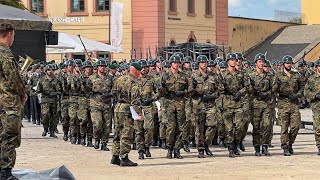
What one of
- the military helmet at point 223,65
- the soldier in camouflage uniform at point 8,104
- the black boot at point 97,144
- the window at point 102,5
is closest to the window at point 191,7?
the window at point 102,5

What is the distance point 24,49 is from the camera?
3234 cm

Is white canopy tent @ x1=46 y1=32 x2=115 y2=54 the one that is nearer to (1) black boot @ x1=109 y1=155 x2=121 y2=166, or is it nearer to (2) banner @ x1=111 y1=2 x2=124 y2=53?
(2) banner @ x1=111 y1=2 x2=124 y2=53

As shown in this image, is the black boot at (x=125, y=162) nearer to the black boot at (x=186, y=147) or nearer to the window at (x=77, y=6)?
the black boot at (x=186, y=147)

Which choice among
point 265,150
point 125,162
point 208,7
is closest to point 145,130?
point 125,162

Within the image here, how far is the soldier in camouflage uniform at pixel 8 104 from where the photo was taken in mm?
10977

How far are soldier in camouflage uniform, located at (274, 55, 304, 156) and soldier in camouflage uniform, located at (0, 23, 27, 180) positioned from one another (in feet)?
23.4

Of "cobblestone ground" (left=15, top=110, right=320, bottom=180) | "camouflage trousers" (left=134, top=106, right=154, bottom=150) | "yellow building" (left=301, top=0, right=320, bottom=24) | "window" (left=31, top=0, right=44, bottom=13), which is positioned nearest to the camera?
"cobblestone ground" (left=15, top=110, right=320, bottom=180)

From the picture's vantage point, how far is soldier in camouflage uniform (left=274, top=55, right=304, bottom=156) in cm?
1650

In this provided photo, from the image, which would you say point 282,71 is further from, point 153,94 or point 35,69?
point 35,69

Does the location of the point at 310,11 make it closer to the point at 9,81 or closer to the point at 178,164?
the point at 178,164

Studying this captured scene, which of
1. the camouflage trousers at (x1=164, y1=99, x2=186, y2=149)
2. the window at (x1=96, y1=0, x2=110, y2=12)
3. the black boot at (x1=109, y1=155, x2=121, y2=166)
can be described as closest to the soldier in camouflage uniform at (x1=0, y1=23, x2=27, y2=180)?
the black boot at (x1=109, y1=155, x2=121, y2=166)

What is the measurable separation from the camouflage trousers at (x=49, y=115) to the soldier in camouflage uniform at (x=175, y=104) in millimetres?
5900

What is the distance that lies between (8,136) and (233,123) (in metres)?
6.71

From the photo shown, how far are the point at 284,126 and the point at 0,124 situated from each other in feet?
24.4
